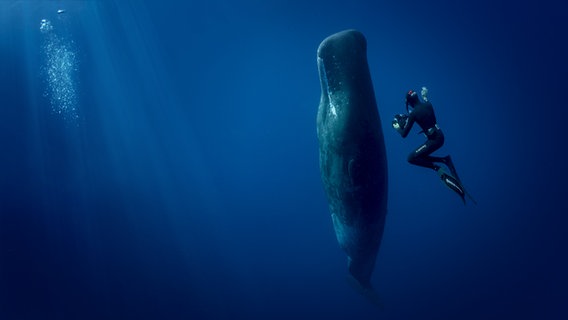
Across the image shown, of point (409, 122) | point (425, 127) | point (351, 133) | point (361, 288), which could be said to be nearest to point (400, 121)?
point (409, 122)

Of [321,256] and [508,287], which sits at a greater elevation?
[321,256]

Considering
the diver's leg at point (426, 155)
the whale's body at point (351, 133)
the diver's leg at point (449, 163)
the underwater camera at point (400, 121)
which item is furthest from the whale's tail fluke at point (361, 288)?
the underwater camera at point (400, 121)

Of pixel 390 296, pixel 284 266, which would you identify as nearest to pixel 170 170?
pixel 284 266

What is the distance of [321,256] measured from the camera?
28.3m

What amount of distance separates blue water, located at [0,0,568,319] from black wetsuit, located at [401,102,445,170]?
52.3ft

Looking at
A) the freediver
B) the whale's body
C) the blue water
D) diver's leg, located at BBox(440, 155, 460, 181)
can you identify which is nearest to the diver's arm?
the freediver

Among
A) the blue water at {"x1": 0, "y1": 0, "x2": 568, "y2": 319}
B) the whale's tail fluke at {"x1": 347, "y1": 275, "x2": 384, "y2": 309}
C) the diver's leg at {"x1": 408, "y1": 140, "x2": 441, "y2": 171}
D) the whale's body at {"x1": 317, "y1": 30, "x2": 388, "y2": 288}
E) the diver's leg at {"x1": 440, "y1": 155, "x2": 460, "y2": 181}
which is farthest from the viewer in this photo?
the blue water at {"x1": 0, "y1": 0, "x2": 568, "y2": 319}

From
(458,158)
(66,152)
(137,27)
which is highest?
(137,27)

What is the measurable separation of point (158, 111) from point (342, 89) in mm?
37300

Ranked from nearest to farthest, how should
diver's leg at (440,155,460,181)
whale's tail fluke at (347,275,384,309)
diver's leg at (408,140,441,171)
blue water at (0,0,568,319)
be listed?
1. diver's leg at (440,155,460,181)
2. diver's leg at (408,140,441,171)
3. whale's tail fluke at (347,275,384,309)
4. blue water at (0,0,568,319)

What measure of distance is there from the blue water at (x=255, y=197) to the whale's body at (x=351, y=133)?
1593 centimetres

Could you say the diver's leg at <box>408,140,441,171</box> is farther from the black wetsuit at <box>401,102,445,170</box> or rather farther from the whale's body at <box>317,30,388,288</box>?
the whale's body at <box>317,30,388,288</box>

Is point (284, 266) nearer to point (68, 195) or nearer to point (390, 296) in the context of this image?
point (390, 296)

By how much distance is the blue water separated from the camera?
910 inches
